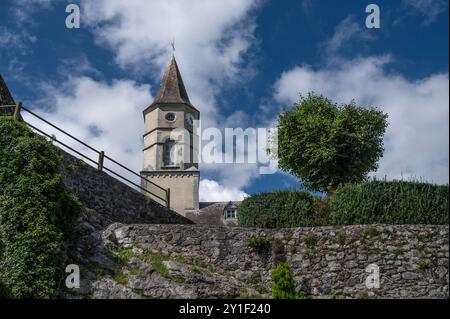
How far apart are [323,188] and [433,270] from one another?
9577mm

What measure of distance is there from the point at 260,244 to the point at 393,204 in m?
4.09

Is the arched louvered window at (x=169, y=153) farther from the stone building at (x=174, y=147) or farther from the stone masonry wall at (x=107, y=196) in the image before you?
the stone masonry wall at (x=107, y=196)

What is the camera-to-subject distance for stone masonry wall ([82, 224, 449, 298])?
47.1 feet

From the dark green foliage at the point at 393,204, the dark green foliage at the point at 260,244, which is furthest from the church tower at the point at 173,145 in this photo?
the dark green foliage at the point at 393,204

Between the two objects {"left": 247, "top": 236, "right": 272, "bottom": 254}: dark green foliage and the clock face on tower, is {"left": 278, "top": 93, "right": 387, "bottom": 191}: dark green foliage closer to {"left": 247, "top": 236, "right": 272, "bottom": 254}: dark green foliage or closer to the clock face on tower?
{"left": 247, "top": 236, "right": 272, "bottom": 254}: dark green foliage

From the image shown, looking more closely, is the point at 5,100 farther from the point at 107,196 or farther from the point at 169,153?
the point at 169,153

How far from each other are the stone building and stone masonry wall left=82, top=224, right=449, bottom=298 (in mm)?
32855

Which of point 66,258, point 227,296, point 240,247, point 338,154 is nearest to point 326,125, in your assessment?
point 338,154

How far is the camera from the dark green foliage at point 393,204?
15.8 meters

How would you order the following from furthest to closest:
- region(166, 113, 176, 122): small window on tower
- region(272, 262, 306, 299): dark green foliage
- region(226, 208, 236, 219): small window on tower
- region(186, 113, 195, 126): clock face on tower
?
region(186, 113, 195, 126): clock face on tower → region(166, 113, 176, 122): small window on tower → region(226, 208, 236, 219): small window on tower → region(272, 262, 306, 299): dark green foliage

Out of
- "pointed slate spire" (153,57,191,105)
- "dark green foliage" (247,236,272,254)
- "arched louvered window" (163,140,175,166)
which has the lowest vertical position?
"dark green foliage" (247,236,272,254)

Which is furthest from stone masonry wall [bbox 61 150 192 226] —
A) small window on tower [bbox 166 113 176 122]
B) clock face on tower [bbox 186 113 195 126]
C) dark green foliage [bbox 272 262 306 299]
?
clock face on tower [bbox 186 113 195 126]
